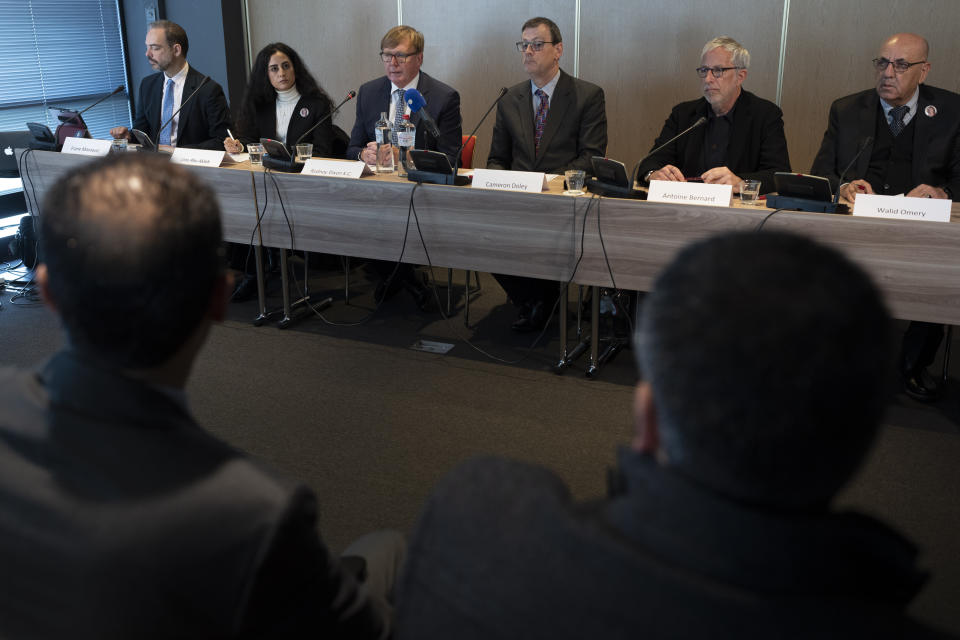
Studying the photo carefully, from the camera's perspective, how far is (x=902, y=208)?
248cm

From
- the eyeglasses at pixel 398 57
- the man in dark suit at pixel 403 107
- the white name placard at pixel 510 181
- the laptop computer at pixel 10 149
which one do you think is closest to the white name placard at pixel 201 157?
the man in dark suit at pixel 403 107

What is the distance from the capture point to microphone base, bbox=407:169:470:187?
3082 millimetres

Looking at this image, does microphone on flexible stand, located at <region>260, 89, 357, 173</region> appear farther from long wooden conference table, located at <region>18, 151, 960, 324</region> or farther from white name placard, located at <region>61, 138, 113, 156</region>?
white name placard, located at <region>61, 138, 113, 156</region>

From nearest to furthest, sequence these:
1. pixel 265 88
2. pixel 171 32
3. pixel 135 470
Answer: pixel 135 470 → pixel 265 88 → pixel 171 32

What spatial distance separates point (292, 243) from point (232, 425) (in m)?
0.97

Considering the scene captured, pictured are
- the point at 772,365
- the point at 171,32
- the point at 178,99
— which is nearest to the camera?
the point at 772,365

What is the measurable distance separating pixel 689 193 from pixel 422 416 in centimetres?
118

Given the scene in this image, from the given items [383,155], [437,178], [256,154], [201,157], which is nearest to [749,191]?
[437,178]

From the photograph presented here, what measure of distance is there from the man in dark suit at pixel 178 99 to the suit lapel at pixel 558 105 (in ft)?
5.64

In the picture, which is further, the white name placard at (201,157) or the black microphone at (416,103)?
the white name placard at (201,157)

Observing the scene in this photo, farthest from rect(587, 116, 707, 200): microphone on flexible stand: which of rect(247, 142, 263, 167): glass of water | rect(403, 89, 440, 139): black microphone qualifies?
rect(247, 142, 263, 167): glass of water

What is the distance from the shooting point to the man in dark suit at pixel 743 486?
550 millimetres

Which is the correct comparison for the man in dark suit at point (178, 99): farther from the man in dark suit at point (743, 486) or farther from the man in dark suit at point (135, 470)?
the man in dark suit at point (743, 486)

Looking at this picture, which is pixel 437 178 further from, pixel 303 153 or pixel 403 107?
pixel 403 107
